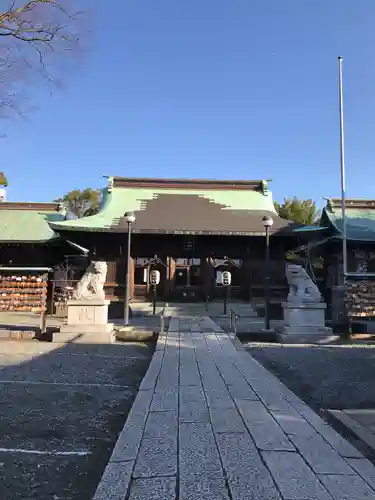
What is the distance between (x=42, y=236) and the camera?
22547mm

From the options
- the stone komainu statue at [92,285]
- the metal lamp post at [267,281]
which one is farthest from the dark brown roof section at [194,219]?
the stone komainu statue at [92,285]

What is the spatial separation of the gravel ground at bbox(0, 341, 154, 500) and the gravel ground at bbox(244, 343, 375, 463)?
2.26 m

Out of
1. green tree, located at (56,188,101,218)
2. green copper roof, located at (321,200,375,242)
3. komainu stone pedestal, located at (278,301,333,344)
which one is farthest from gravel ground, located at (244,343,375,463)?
green tree, located at (56,188,101,218)

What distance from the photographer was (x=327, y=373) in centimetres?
712

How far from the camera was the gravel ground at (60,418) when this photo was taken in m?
3.03

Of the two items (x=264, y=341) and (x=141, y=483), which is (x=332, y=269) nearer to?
(x=264, y=341)

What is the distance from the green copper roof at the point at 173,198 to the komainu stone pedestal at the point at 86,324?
9.77 m

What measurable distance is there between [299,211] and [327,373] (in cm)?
3130

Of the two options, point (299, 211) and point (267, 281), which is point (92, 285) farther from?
point (299, 211)

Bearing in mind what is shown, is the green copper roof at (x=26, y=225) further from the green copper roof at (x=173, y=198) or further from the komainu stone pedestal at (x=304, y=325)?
the komainu stone pedestal at (x=304, y=325)

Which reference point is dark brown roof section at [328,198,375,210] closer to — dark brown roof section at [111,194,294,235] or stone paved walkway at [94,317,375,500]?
dark brown roof section at [111,194,294,235]

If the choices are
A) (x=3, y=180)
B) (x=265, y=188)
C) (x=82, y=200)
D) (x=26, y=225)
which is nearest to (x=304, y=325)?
(x=265, y=188)

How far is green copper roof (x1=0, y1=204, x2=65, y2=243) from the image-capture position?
72.2 ft

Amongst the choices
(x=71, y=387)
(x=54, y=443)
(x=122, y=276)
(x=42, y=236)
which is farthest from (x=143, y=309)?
(x=54, y=443)
